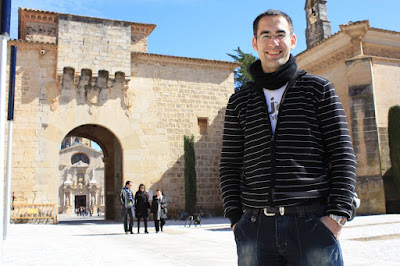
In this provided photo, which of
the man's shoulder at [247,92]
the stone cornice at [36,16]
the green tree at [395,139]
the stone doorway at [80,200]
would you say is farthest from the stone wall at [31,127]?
the stone doorway at [80,200]

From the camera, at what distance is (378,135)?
16359mm

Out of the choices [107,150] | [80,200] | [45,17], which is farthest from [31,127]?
[80,200]

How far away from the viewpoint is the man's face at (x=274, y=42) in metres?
2.23

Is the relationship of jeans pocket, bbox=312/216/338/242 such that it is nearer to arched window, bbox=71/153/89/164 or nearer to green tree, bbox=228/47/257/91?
green tree, bbox=228/47/257/91

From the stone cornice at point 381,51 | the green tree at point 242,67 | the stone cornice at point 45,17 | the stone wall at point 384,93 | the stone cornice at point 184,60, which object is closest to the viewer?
the stone wall at point 384,93

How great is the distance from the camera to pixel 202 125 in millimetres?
20500

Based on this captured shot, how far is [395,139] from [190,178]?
9.07 m

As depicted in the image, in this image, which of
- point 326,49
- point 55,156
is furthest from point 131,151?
point 326,49

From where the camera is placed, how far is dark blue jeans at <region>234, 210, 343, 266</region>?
6.27 ft

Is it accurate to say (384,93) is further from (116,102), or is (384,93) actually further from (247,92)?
(247,92)

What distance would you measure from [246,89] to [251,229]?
82 cm

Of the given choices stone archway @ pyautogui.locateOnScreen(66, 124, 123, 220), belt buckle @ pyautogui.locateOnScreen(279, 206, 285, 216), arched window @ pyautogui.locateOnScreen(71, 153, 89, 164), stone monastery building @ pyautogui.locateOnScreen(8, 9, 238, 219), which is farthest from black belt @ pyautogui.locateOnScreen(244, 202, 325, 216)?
arched window @ pyautogui.locateOnScreen(71, 153, 89, 164)

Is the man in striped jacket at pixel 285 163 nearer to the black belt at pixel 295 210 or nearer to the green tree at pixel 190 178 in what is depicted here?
the black belt at pixel 295 210

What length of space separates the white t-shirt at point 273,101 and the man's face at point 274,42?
13 centimetres
